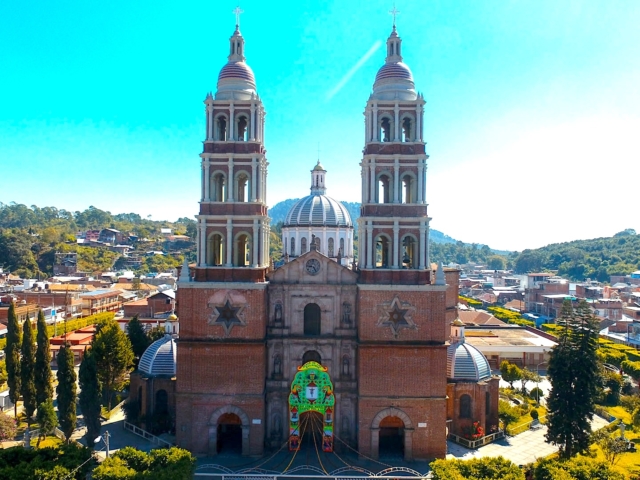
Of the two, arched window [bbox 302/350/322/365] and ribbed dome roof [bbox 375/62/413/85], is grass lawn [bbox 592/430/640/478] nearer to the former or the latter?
arched window [bbox 302/350/322/365]

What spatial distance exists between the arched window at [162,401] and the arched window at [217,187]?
13612 mm

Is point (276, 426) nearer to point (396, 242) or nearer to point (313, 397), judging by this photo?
point (313, 397)

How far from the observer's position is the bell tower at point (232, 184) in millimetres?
28578

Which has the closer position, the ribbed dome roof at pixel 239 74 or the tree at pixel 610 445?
the tree at pixel 610 445

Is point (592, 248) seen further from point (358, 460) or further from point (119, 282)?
point (358, 460)

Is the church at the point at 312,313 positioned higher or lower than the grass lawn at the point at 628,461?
higher

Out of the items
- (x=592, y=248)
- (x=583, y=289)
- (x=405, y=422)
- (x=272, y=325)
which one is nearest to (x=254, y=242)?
(x=272, y=325)

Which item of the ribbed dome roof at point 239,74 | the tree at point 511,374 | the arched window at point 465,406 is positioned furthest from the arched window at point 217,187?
the tree at point 511,374

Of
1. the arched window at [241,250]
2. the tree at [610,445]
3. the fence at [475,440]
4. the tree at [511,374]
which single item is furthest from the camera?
the tree at [511,374]

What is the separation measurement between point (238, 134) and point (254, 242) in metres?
6.85

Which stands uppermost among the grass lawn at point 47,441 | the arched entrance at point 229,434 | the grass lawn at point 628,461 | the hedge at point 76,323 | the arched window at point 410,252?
the arched window at point 410,252

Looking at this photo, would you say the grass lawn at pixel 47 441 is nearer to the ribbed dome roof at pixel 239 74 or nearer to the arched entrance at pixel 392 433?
the arched entrance at pixel 392 433

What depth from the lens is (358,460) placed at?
90.8 feet

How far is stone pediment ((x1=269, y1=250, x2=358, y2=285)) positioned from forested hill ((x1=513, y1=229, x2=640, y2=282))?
14147 cm
